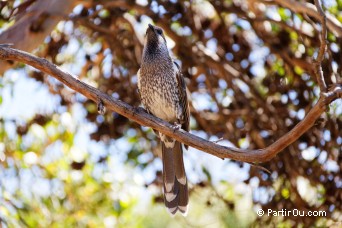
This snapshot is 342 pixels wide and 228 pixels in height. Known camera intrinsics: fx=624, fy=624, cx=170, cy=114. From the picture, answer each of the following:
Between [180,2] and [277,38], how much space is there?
0.85 metres

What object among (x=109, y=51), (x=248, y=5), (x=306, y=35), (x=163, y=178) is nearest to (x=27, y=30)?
(x=109, y=51)

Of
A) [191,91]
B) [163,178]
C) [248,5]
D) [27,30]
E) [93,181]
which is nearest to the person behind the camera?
[27,30]

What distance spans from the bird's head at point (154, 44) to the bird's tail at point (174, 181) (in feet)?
2.11

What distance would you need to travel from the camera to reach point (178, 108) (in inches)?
173

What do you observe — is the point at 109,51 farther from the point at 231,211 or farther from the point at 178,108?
the point at 231,211

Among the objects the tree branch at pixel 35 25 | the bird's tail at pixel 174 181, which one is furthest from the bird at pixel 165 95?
the tree branch at pixel 35 25

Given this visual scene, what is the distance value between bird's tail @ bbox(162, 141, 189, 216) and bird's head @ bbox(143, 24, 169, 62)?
0.64 m

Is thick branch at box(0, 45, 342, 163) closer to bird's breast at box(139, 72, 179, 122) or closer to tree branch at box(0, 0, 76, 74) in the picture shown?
tree branch at box(0, 0, 76, 74)

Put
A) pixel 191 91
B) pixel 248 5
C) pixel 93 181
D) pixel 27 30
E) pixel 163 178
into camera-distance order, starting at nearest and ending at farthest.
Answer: pixel 27 30
pixel 163 178
pixel 248 5
pixel 191 91
pixel 93 181

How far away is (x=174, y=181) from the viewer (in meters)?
4.27

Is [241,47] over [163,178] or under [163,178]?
over

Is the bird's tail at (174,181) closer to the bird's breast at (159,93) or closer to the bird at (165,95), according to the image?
the bird at (165,95)

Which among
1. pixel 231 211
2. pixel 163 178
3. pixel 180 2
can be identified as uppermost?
pixel 180 2

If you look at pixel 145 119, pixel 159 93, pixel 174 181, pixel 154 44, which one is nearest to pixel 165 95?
pixel 159 93
